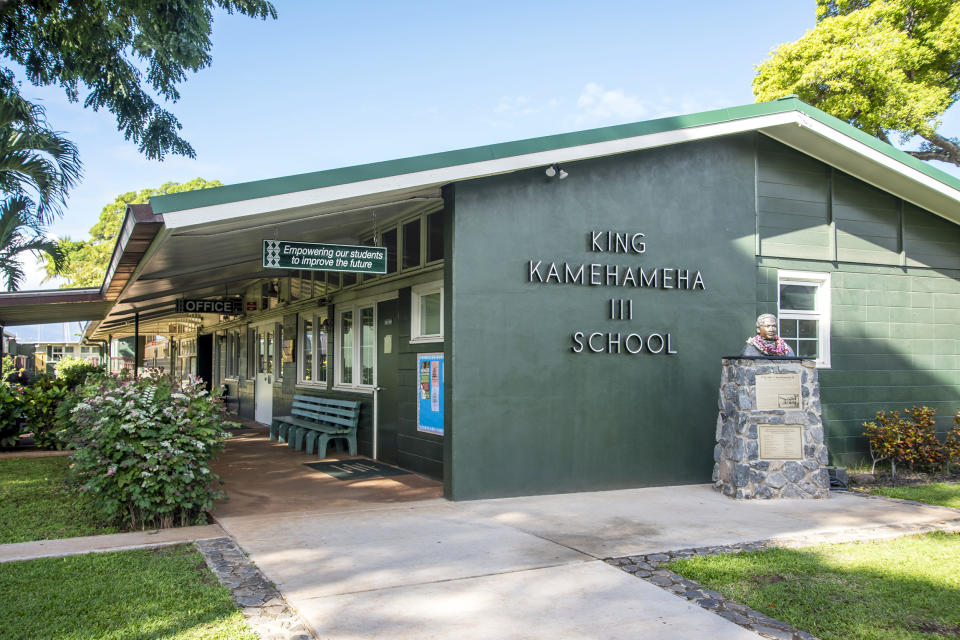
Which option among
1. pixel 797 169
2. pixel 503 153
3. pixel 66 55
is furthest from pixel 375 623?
pixel 66 55

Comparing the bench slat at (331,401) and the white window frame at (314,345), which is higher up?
the white window frame at (314,345)

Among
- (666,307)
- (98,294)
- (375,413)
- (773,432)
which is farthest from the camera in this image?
(98,294)

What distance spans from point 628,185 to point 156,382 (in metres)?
5.53

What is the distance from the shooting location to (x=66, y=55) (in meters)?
13.0

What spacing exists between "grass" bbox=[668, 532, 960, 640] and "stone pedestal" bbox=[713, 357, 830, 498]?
1.91m

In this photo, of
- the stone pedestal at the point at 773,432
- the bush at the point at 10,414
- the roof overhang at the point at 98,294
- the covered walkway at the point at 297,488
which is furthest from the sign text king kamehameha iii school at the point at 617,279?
the bush at the point at 10,414

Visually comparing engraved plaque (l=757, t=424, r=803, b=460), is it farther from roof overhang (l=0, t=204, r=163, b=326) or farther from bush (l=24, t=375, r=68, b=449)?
bush (l=24, t=375, r=68, b=449)

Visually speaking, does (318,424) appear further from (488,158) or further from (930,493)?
(930,493)

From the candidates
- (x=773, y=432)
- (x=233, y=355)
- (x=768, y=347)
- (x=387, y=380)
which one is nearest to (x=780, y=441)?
(x=773, y=432)

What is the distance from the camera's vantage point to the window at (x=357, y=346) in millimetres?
10930

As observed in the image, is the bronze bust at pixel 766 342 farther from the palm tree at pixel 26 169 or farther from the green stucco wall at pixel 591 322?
the palm tree at pixel 26 169

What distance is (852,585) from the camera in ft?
16.2

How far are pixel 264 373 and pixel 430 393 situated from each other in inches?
353

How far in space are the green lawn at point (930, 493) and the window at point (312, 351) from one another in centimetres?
855
